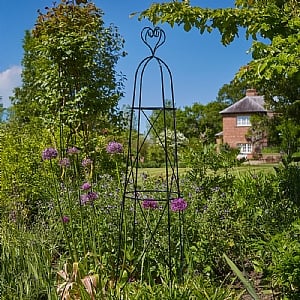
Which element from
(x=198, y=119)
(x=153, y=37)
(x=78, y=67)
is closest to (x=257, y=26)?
(x=153, y=37)

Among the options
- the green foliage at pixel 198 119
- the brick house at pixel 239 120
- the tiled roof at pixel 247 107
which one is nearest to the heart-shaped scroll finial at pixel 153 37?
the green foliage at pixel 198 119

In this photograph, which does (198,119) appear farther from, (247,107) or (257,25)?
(257,25)

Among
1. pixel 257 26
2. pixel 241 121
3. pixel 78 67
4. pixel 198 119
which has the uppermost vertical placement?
Result: pixel 198 119

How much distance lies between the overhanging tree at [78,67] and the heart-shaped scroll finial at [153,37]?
267cm

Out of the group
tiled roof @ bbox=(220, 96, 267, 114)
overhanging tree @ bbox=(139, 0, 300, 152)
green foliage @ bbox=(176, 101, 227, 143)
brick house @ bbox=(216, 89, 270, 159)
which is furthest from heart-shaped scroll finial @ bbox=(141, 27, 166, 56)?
tiled roof @ bbox=(220, 96, 267, 114)

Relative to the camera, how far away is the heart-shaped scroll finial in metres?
2.29

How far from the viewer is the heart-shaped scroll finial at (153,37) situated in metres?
2.29

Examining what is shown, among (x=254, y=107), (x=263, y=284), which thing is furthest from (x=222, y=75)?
(x=254, y=107)

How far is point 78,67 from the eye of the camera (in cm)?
533

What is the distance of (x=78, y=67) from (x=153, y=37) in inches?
123

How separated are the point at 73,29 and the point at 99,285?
394cm

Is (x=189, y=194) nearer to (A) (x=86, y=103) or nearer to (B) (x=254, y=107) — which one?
(A) (x=86, y=103)

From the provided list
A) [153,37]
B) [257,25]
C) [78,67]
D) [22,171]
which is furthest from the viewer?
[78,67]

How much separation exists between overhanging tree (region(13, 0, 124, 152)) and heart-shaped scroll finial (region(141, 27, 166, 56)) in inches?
105
